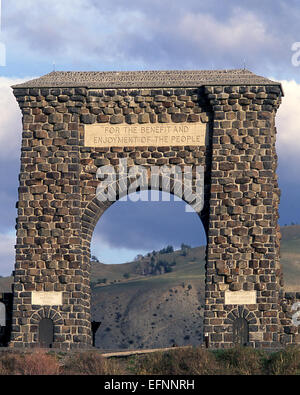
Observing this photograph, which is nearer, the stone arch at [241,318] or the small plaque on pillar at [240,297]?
the stone arch at [241,318]

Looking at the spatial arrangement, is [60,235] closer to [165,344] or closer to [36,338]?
[36,338]

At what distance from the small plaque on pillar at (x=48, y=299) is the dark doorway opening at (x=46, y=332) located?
24.8 inches

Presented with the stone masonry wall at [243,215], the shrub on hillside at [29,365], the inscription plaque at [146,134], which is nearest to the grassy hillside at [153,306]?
the inscription plaque at [146,134]

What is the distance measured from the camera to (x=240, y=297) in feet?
132

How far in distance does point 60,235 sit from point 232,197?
6.87 metres

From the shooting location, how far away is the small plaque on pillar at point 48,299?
41.1 meters

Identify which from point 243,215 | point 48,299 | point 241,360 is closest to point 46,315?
point 48,299

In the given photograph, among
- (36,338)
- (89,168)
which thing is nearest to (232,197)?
(89,168)

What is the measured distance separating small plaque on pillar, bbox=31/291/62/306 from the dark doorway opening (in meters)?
0.63

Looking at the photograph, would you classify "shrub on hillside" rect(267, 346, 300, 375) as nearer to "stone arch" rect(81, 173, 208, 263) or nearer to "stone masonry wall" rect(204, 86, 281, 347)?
"stone masonry wall" rect(204, 86, 281, 347)

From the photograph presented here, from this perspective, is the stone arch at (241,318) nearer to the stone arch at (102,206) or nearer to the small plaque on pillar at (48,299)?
the stone arch at (102,206)

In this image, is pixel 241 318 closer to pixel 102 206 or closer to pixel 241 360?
pixel 241 360

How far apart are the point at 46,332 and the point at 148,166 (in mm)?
7595
